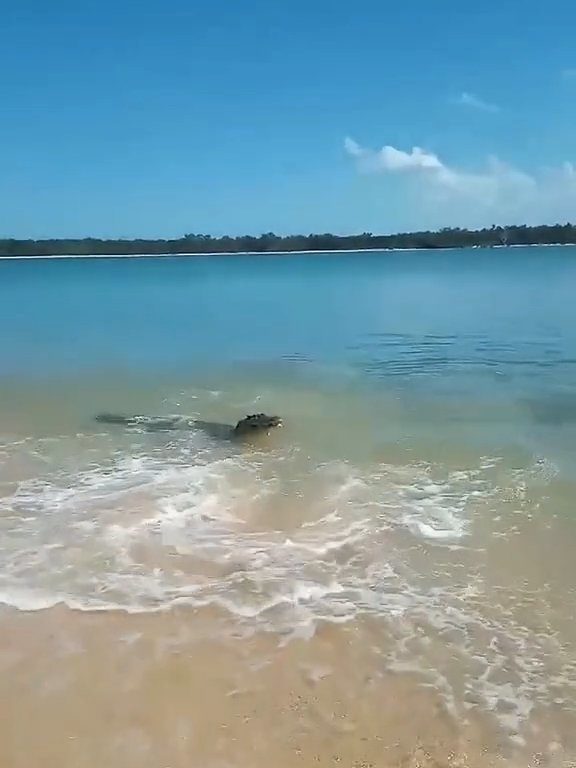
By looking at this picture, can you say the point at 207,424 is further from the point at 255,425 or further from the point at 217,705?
the point at 217,705

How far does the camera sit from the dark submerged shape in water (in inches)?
489

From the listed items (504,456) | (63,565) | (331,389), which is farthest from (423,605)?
(331,389)

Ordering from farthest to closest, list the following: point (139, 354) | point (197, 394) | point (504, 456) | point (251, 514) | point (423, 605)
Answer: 1. point (139, 354)
2. point (197, 394)
3. point (504, 456)
4. point (251, 514)
5. point (423, 605)

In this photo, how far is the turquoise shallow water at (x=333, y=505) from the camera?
6203 millimetres

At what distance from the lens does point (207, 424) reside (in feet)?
43.8

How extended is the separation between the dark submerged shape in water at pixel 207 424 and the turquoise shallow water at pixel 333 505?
0.39 m

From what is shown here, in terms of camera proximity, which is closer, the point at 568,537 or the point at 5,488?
the point at 568,537

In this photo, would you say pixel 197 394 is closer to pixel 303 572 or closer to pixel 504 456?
pixel 504 456

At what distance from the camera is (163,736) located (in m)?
4.83

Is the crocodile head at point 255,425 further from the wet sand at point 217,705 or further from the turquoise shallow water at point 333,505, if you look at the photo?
the wet sand at point 217,705

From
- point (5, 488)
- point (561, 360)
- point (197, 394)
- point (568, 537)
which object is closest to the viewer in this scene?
point (568, 537)

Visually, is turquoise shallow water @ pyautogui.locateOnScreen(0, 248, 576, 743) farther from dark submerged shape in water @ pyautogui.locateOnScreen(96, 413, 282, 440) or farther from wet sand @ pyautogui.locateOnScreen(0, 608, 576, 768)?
dark submerged shape in water @ pyautogui.locateOnScreen(96, 413, 282, 440)

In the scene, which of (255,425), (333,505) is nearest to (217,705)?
(333,505)

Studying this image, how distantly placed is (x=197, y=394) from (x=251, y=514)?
7.93 m
